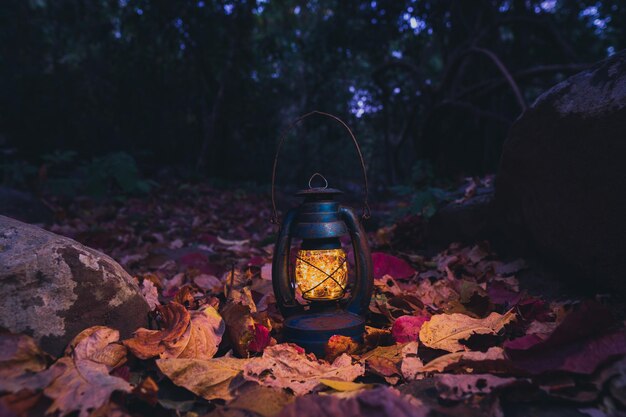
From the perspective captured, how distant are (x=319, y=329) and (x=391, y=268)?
1.10 meters

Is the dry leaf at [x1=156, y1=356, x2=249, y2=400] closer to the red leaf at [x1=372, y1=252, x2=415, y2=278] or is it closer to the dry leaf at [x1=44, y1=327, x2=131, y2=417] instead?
the dry leaf at [x1=44, y1=327, x2=131, y2=417]

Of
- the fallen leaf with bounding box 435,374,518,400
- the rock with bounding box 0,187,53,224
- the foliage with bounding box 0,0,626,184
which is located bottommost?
the fallen leaf with bounding box 435,374,518,400

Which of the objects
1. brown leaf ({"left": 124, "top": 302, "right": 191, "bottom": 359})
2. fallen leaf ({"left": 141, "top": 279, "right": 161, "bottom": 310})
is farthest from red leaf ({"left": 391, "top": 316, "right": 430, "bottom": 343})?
fallen leaf ({"left": 141, "top": 279, "right": 161, "bottom": 310})

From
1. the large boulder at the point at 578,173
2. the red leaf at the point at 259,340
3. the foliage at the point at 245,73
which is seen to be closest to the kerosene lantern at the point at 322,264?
the red leaf at the point at 259,340

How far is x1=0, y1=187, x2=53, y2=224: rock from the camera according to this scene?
515 centimetres

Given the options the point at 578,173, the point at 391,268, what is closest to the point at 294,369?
the point at 391,268

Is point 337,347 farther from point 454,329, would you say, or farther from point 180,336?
point 180,336

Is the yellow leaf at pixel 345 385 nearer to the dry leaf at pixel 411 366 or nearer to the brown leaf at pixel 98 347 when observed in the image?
the dry leaf at pixel 411 366

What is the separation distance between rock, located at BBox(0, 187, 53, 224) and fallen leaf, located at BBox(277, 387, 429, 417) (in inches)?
206

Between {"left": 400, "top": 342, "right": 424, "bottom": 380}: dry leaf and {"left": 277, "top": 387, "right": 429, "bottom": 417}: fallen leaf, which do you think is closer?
{"left": 277, "top": 387, "right": 429, "bottom": 417}: fallen leaf

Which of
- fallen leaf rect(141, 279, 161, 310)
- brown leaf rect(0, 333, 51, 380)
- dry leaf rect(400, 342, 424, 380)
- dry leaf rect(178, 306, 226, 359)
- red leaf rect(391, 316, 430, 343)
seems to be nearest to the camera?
brown leaf rect(0, 333, 51, 380)

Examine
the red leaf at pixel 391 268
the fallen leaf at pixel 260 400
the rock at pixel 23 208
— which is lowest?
the fallen leaf at pixel 260 400

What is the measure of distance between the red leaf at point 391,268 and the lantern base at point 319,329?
88 cm

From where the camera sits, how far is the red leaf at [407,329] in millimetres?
1749
